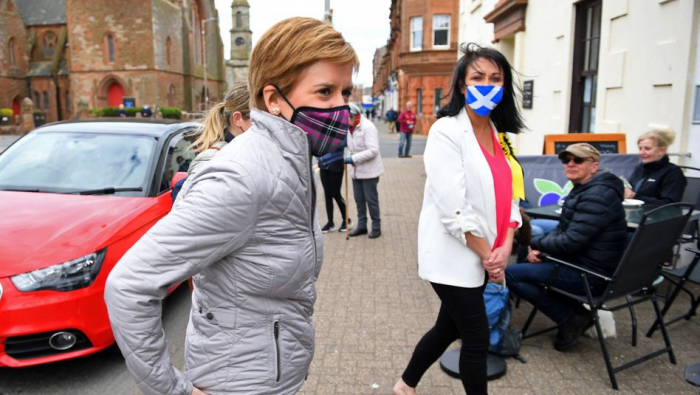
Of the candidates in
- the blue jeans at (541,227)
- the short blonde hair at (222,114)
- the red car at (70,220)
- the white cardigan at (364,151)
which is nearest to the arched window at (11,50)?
the red car at (70,220)

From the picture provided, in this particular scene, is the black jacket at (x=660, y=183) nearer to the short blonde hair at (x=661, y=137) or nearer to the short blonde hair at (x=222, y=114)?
the short blonde hair at (x=661, y=137)

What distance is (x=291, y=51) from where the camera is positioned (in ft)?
4.91

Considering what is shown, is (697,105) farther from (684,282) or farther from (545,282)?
(545,282)

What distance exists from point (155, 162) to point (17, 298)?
1.90 m

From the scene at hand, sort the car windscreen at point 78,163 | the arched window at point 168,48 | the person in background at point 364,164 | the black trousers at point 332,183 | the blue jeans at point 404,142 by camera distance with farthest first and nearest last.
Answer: the arched window at point 168,48
the blue jeans at point 404,142
the black trousers at point 332,183
the person in background at point 364,164
the car windscreen at point 78,163

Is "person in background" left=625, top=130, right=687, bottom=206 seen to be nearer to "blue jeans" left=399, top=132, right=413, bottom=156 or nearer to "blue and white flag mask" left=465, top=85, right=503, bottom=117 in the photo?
"blue and white flag mask" left=465, top=85, right=503, bottom=117

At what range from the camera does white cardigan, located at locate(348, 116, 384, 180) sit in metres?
7.25

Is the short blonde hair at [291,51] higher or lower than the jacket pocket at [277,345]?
higher

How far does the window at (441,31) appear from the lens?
31203 millimetres

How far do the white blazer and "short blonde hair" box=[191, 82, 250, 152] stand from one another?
139 centimetres

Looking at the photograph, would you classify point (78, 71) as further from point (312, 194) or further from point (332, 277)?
point (312, 194)

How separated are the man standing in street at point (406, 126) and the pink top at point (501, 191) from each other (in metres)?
15.9

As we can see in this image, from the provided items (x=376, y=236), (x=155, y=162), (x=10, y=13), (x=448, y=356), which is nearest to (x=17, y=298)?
(x=155, y=162)

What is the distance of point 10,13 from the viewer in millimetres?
51469
